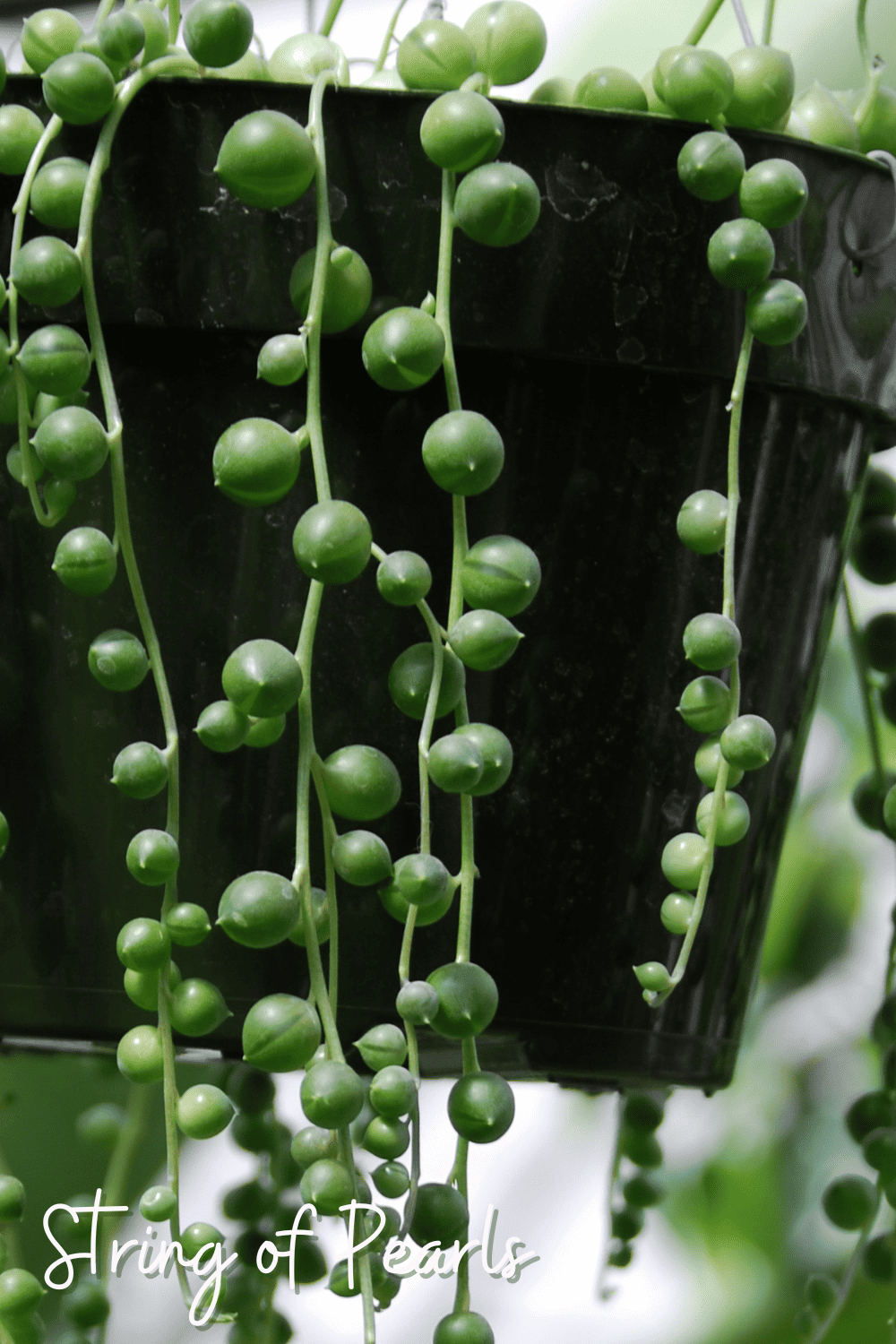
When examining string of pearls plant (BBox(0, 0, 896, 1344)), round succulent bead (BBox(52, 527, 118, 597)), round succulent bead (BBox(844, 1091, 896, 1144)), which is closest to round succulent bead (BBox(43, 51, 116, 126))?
string of pearls plant (BBox(0, 0, 896, 1344))

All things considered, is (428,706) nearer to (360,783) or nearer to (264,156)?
(360,783)

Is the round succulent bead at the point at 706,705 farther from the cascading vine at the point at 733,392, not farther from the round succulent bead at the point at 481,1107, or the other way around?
the round succulent bead at the point at 481,1107

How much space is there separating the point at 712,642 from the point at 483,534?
0.26 ft

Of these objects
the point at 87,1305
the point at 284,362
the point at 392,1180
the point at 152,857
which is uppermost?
the point at 284,362

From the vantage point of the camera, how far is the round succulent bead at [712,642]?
1.11ft

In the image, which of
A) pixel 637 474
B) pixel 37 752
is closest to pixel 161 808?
pixel 37 752

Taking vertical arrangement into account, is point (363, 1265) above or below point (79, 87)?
below

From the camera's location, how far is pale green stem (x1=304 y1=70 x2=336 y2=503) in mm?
319

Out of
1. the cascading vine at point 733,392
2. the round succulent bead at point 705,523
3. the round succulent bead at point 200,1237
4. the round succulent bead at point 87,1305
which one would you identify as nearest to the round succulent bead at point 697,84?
the cascading vine at point 733,392

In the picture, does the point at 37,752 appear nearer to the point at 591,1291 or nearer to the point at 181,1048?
the point at 181,1048

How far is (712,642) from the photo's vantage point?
339 mm

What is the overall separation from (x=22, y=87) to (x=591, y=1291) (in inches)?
28.2

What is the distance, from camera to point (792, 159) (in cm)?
39

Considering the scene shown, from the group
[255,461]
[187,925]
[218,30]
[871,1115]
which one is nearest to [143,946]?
[187,925]
